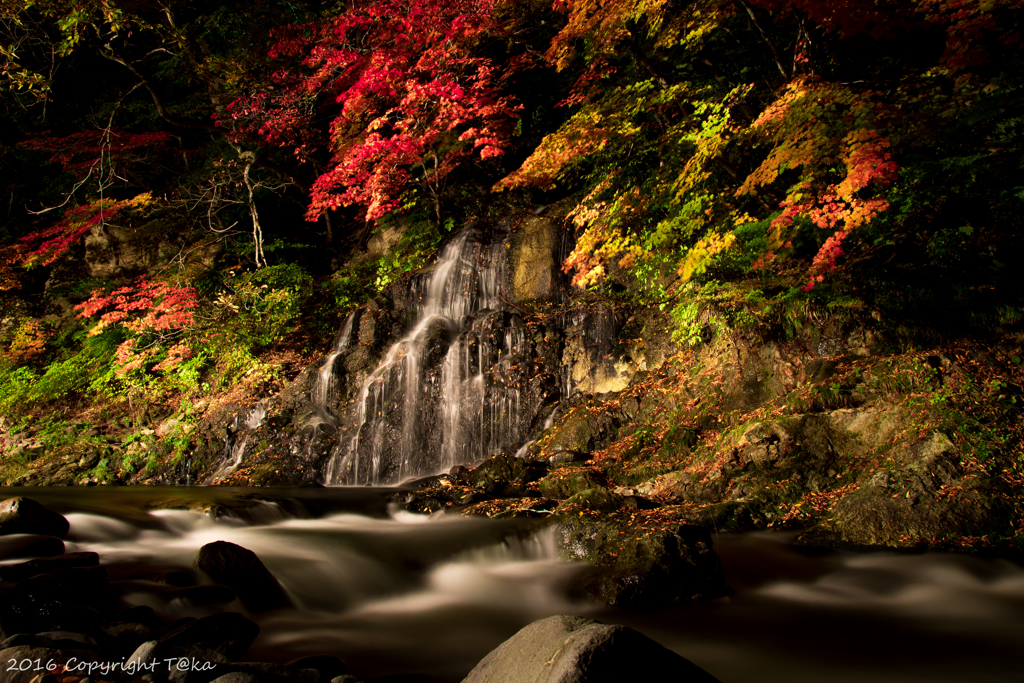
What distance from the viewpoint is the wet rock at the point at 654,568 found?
4039mm

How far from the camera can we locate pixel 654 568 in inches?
159

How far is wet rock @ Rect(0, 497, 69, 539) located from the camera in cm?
420

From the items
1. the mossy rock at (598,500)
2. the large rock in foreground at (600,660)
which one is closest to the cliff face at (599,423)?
the mossy rock at (598,500)

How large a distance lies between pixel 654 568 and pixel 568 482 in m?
2.41

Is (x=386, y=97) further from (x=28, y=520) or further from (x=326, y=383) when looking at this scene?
(x=28, y=520)

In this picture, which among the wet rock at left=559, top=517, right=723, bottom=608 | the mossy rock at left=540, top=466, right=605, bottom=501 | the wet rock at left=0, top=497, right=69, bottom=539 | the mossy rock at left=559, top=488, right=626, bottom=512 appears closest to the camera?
the wet rock at left=559, top=517, right=723, bottom=608

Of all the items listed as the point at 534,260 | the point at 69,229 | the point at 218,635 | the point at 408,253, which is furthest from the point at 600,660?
the point at 69,229

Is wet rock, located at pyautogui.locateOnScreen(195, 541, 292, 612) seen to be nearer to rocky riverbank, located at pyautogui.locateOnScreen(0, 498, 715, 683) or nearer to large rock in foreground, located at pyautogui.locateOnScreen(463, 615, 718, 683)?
rocky riverbank, located at pyautogui.locateOnScreen(0, 498, 715, 683)

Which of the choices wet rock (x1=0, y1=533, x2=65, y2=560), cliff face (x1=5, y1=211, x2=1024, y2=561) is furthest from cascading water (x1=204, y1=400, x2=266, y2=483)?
wet rock (x1=0, y1=533, x2=65, y2=560)

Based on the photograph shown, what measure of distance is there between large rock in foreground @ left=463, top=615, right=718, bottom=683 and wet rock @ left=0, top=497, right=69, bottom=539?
441 cm

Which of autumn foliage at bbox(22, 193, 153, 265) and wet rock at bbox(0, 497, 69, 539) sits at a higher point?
autumn foliage at bbox(22, 193, 153, 265)

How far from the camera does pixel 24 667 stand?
2.40m

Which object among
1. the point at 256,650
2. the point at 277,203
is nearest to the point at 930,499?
the point at 256,650

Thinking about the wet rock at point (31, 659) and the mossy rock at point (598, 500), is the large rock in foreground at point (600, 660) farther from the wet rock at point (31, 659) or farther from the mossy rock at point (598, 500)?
the mossy rock at point (598, 500)
